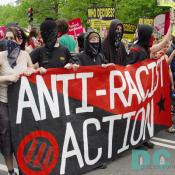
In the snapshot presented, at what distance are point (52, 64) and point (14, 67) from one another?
81 cm

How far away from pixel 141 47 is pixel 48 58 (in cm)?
164

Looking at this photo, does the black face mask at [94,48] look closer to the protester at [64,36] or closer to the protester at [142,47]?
the protester at [142,47]

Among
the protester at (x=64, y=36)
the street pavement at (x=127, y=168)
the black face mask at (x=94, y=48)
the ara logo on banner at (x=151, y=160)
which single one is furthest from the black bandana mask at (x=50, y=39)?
the protester at (x=64, y=36)

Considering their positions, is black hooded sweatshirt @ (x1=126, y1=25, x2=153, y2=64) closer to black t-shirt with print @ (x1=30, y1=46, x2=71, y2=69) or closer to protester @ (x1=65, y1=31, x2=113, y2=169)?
protester @ (x1=65, y1=31, x2=113, y2=169)

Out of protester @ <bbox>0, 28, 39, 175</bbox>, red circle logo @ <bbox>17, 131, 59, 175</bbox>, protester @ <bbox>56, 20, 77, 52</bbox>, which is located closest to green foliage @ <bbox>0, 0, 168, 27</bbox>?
protester @ <bbox>56, 20, 77, 52</bbox>

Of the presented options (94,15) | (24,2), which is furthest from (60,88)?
(24,2)

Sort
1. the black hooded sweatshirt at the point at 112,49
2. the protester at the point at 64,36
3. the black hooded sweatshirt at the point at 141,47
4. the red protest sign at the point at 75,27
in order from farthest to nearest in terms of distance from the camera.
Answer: the red protest sign at the point at 75,27 < the protester at the point at 64,36 < the black hooded sweatshirt at the point at 141,47 < the black hooded sweatshirt at the point at 112,49

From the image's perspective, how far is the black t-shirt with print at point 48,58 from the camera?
5.82m

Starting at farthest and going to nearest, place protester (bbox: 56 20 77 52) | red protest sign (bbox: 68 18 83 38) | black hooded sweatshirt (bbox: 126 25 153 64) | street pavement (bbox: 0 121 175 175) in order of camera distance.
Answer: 1. red protest sign (bbox: 68 18 83 38)
2. protester (bbox: 56 20 77 52)
3. black hooded sweatshirt (bbox: 126 25 153 64)
4. street pavement (bbox: 0 121 175 175)

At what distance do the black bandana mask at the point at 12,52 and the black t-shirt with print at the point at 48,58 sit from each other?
2.45 feet

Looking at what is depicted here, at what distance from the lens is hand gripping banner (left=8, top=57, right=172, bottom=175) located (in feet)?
16.5

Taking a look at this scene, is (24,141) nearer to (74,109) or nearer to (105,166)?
(74,109)

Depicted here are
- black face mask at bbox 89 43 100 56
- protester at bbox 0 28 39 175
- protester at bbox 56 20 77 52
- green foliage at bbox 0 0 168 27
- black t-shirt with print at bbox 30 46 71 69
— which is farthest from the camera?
green foliage at bbox 0 0 168 27

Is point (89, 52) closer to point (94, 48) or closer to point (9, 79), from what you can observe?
point (94, 48)
